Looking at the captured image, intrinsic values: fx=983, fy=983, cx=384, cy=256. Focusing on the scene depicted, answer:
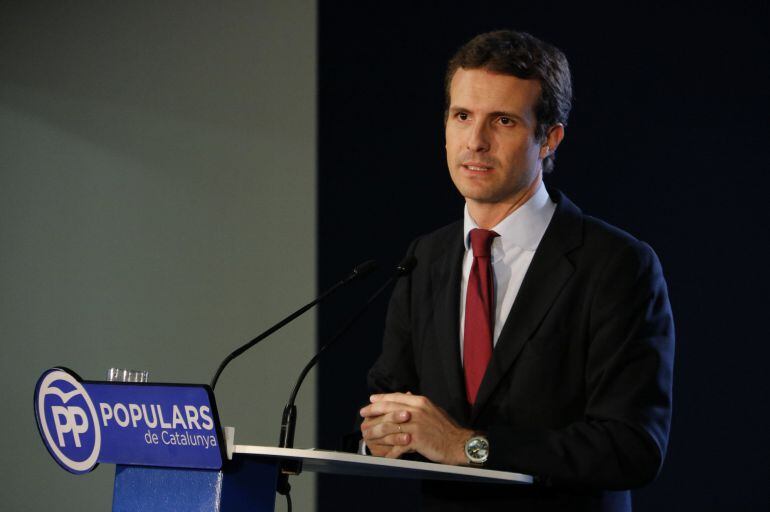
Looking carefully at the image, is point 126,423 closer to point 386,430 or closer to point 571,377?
point 386,430

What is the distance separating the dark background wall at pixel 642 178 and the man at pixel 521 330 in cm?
106

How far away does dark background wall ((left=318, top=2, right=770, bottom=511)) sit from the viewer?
119 inches

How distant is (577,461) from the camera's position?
1.72 m

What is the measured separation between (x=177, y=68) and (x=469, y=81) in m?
2.08

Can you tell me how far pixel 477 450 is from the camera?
172 centimetres

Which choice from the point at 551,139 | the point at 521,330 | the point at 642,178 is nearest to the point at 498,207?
the point at 551,139

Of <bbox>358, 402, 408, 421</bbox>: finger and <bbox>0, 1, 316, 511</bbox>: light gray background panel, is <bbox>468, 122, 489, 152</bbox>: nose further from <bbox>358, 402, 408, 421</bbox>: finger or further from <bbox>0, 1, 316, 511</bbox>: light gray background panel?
<bbox>0, 1, 316, 511</bbox>: light gray background panel

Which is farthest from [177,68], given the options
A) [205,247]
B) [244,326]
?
[244,326]

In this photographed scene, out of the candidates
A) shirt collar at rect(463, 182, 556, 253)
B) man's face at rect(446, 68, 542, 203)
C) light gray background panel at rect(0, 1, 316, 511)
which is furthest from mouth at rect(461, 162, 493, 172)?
light gray background panel at rect(0, 1, 316, 511)

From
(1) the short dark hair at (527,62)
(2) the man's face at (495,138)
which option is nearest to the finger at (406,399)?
(2) the man's face at (495,138)

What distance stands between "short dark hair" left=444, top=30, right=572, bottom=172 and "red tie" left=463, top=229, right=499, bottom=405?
0.98ft

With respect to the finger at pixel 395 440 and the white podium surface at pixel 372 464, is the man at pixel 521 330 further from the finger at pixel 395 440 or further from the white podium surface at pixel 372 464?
the white podium surface at pixel 372 464

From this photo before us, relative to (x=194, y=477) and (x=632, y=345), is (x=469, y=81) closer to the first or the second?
(x=632, y=345)

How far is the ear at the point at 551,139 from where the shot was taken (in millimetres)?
2162
